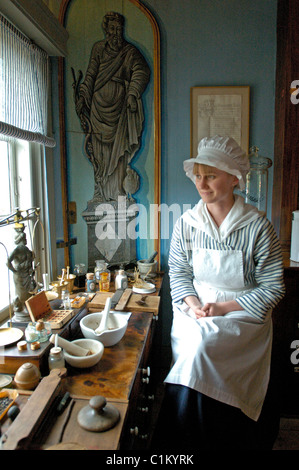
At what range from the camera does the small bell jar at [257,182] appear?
235cm

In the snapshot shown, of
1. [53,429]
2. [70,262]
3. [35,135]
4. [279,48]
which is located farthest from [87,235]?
[279,48]

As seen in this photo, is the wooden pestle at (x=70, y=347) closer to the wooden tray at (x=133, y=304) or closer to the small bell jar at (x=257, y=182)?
the wooden tray at (x=133, y=304)

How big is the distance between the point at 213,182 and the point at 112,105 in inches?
43.0

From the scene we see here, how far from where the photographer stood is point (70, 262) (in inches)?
99.9

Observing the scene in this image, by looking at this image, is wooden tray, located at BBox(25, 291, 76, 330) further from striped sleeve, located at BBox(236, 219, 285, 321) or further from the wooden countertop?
striped sleeve, located at BBox(236, 219, 285, 321)

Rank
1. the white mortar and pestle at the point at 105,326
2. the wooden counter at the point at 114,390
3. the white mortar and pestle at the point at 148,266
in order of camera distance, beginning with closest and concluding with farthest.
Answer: the wooden counter at the point at 114,390
the white mortar and pestle at the point at 105,326
the white mortar and pestle at the point at 148,266

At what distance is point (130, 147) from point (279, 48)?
1157mm

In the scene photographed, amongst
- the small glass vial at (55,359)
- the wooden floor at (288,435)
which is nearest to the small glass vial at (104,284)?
the small glass vial at (55,359)

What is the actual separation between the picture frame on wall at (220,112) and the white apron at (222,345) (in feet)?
3.34

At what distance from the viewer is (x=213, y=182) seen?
168cm

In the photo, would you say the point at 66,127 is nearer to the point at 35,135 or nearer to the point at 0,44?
the point at 35,135

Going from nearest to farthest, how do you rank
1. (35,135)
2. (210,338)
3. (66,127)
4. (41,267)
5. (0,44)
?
(210,338) → (0,44) → (35,135) → (41,267) → (66,127)

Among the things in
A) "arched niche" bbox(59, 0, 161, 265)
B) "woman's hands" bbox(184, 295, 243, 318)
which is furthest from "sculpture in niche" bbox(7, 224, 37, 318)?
"arched niche" bbox(59, 0, 161, 265)

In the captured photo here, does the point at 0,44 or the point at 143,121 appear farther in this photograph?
the point at 143,121
